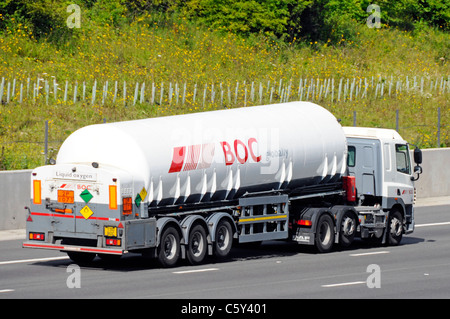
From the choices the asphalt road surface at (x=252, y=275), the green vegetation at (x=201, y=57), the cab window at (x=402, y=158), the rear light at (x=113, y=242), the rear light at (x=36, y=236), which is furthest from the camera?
the green vegetation at (x=201, y=57)

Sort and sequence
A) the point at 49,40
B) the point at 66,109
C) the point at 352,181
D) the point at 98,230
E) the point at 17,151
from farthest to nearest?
1. the point at 49,40
2. the point at 66,109
3. the point at 17,151
4. the point at 352,181
5. the point at 98,230

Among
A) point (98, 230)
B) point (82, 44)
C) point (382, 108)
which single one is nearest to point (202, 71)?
point (82, 44)

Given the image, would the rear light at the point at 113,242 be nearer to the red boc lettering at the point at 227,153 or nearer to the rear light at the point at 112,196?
the rear light at the point at 112,196

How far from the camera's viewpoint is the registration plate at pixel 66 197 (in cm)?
1922

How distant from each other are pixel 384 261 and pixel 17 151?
41.5 ft

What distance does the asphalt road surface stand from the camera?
54.0 ft

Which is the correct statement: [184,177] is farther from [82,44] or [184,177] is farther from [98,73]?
[82,44]

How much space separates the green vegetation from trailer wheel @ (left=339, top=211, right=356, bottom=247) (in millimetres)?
10269

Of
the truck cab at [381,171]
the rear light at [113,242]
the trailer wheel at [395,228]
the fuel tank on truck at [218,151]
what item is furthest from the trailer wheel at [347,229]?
the rear light at [113,242]

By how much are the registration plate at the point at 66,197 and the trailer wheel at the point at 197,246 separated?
95.6 inches

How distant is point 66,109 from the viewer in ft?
117

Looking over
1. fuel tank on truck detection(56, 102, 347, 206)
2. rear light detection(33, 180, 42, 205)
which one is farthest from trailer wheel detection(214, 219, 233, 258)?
rear light detection(33, 180, 42, 205)

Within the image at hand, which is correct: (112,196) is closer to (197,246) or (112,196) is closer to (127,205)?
(127,205)

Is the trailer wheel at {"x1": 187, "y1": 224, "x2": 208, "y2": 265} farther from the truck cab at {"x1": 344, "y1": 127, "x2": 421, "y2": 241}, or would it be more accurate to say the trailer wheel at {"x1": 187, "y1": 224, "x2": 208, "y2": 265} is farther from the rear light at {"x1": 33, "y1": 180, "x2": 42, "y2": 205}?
the truck cab at {"x1": 344, "y1": 127, "x2": 421, "y2": 241}
